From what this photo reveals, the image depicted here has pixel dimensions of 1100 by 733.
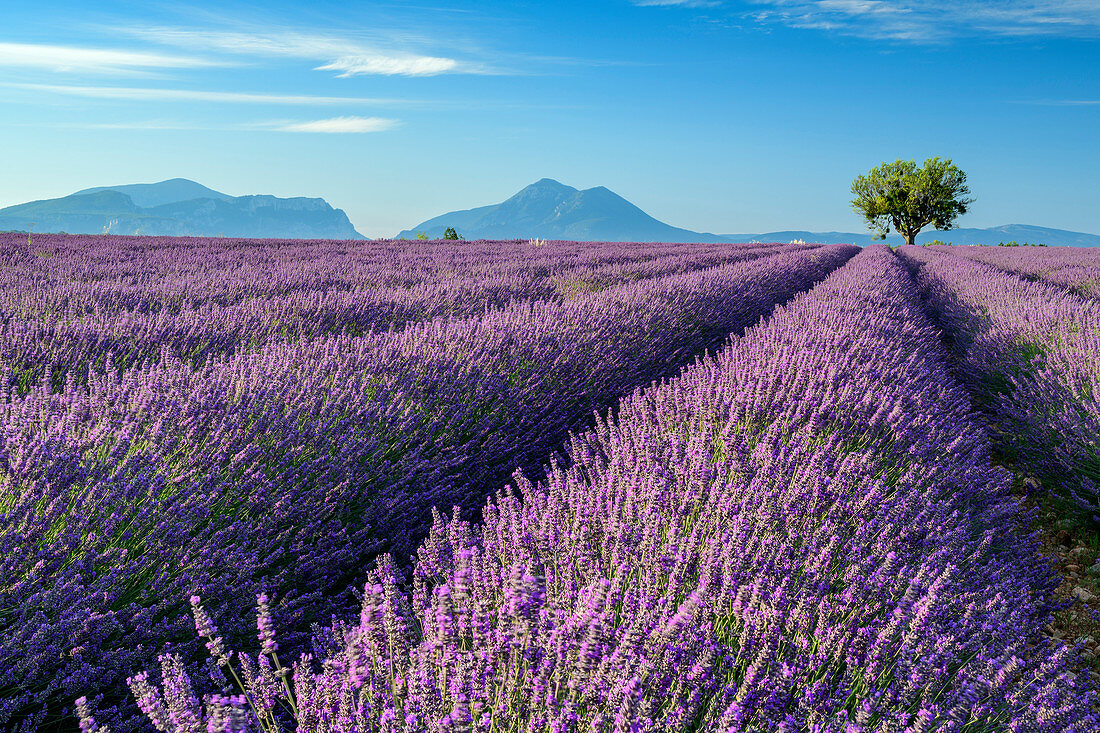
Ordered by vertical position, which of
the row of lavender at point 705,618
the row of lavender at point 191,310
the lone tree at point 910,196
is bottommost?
the row of lavender at point 705,618

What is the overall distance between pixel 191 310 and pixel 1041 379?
6.01 m

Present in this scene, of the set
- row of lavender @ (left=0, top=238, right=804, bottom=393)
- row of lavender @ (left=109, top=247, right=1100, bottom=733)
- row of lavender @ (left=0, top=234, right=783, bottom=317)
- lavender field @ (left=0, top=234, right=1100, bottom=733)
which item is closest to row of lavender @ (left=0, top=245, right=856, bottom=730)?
lavender field @ (left=0, top=234, right=1100, bottom=733)

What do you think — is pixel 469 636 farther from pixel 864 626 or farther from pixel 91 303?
pixel 91 303

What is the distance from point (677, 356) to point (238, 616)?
3977 mm

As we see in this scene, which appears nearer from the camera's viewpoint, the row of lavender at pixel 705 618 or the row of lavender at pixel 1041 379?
the row of lavender at pixel 705 618

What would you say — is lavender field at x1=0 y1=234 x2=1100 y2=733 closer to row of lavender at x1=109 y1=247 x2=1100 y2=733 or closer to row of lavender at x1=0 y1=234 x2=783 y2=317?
row of lavender at x1=109 y1=247 x2=1100 y2=733

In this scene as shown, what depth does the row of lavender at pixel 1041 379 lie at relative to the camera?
3.14 m

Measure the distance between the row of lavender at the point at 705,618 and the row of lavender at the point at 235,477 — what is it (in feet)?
0.75

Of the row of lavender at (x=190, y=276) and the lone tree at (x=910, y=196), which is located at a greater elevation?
the lone tree at (x=910, y=196)

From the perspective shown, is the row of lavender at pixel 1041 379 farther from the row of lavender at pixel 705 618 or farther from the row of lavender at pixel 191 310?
the row of lavender at pixel 191 310

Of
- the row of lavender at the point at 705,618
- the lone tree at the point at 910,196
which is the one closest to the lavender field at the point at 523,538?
the row of lavender at the point at 705,618

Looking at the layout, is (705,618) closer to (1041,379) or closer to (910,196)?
(1041,379)

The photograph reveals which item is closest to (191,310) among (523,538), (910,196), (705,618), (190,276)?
(190,276)

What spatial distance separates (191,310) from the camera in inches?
171
